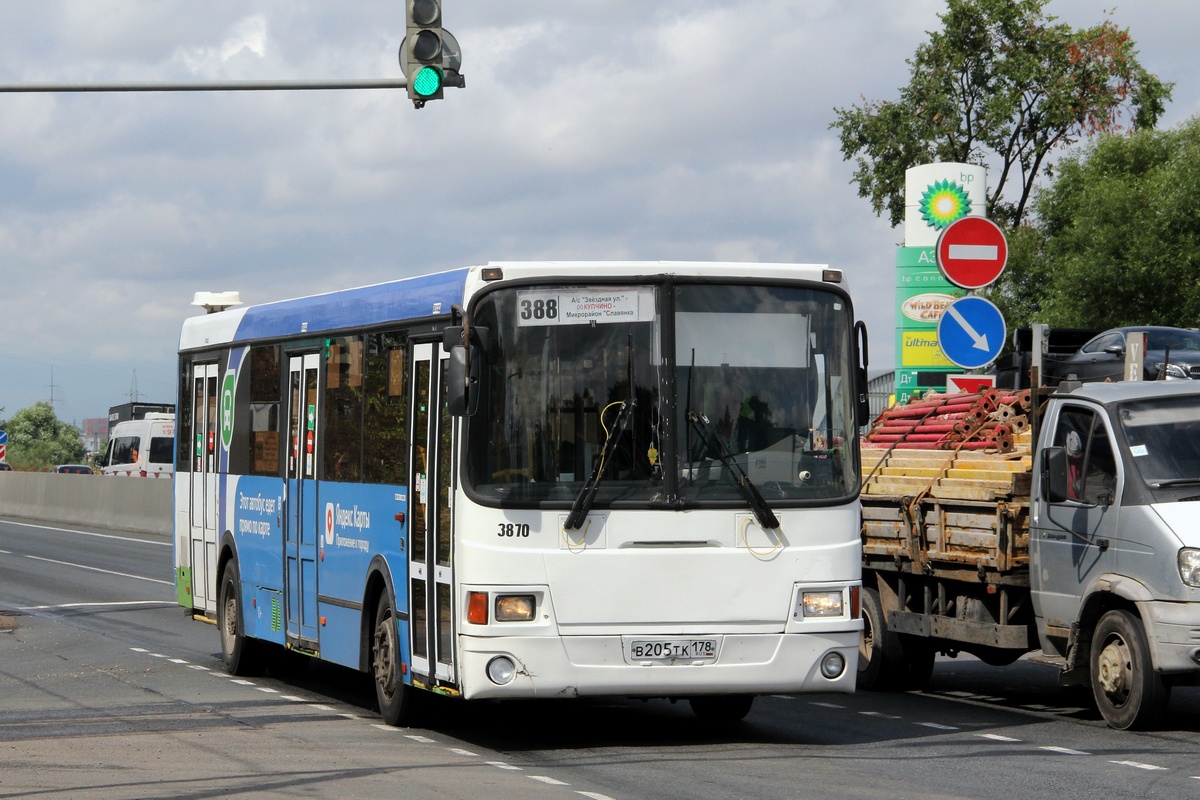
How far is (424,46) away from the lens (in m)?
14.8

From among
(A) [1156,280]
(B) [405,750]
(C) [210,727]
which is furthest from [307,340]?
(A) [1156,280]

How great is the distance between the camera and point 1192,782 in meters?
9.40

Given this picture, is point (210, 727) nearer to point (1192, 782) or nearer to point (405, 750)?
point (405, 750)

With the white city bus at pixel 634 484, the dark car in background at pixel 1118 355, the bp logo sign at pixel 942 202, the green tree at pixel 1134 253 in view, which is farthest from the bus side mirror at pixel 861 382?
the green tree at pixel 1134 253

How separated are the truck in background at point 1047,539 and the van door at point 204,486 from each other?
5691 mm

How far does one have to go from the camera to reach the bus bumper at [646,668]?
10.3 metres

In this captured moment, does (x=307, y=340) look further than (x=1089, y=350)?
No

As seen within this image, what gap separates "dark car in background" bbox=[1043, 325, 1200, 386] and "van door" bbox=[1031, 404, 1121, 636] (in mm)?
8703

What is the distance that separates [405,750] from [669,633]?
173 cm

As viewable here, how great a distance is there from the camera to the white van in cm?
5865

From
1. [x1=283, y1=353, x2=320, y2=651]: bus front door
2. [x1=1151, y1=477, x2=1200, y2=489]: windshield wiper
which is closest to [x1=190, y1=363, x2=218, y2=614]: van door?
[x1=283, y1=353, x2=320, y2=651]: bus front door

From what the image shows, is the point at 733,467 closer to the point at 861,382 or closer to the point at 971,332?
the point at 861,382

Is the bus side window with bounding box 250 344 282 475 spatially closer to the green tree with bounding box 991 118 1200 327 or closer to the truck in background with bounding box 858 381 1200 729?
the truck in background with bounding box 858 381 1200 729

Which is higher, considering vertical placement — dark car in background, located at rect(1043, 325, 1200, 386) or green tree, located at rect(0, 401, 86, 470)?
green tree, located at rect(0, 401, 86, 470)
